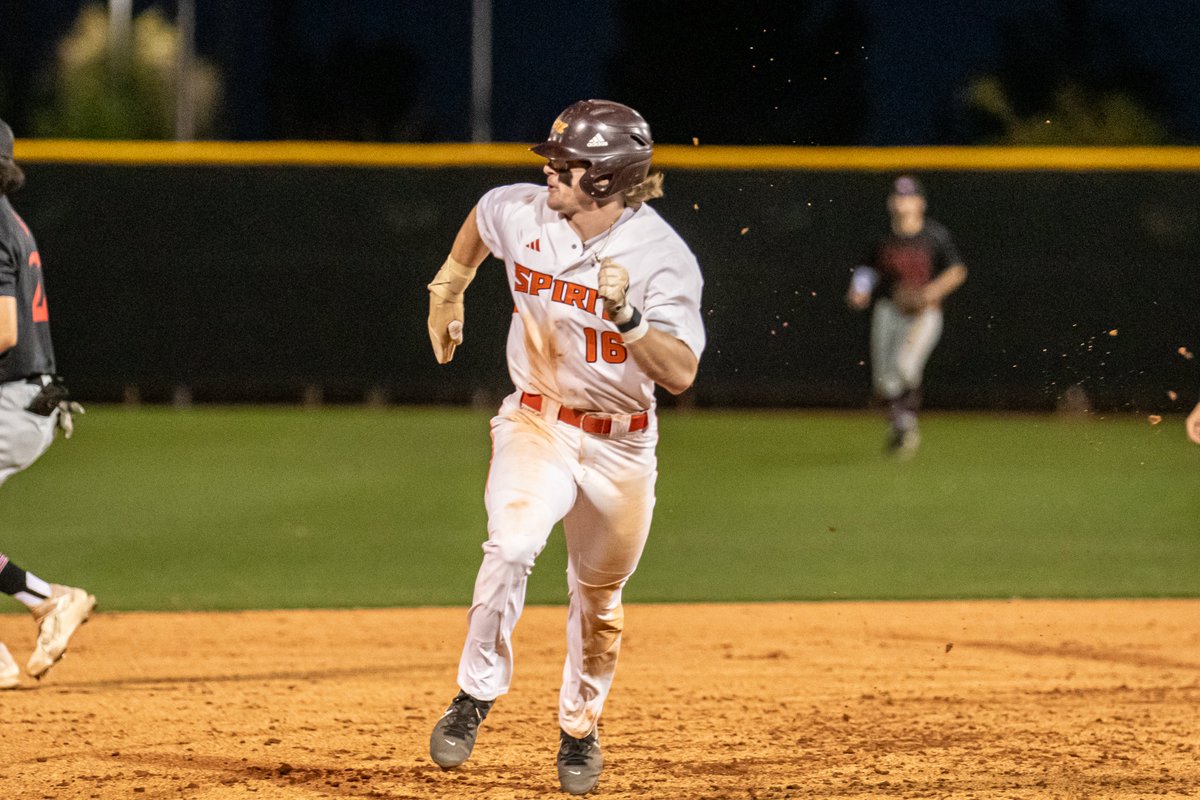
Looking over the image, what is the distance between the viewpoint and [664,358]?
445 centimetres

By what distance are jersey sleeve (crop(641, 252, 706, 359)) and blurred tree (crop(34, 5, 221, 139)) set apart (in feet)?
98.1

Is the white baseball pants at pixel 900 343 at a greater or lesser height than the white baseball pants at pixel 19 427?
lesser

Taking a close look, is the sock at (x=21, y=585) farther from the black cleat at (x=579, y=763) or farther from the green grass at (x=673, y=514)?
the black cleat at (x=579, y=763)

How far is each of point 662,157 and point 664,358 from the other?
1261cm

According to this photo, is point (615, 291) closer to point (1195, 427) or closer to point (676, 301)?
point (676, 301)

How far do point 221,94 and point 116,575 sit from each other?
121 feet

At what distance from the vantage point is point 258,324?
55.1 ft

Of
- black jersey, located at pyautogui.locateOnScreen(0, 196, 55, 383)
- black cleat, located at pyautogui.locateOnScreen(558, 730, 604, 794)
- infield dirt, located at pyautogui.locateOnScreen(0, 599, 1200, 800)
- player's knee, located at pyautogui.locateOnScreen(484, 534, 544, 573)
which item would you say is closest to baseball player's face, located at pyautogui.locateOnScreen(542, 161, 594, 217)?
player's knee, located at pyautogui.locateOnScreen(484, 534, 544, 573)

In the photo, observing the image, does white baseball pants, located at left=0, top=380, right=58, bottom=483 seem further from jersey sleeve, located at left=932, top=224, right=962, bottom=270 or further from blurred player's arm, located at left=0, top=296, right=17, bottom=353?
jersey sleeve, located at left=932, top=224, right=962, bottom=270

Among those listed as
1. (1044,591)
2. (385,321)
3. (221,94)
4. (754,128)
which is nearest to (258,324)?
(385,321)

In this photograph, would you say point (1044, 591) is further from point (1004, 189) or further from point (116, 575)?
point (1004, 189)

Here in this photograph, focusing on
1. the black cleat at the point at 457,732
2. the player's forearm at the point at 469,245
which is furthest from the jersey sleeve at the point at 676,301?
the black cleat at the point at 457,732

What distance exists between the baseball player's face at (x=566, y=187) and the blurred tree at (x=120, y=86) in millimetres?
29690

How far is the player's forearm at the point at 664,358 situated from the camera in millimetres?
4430
